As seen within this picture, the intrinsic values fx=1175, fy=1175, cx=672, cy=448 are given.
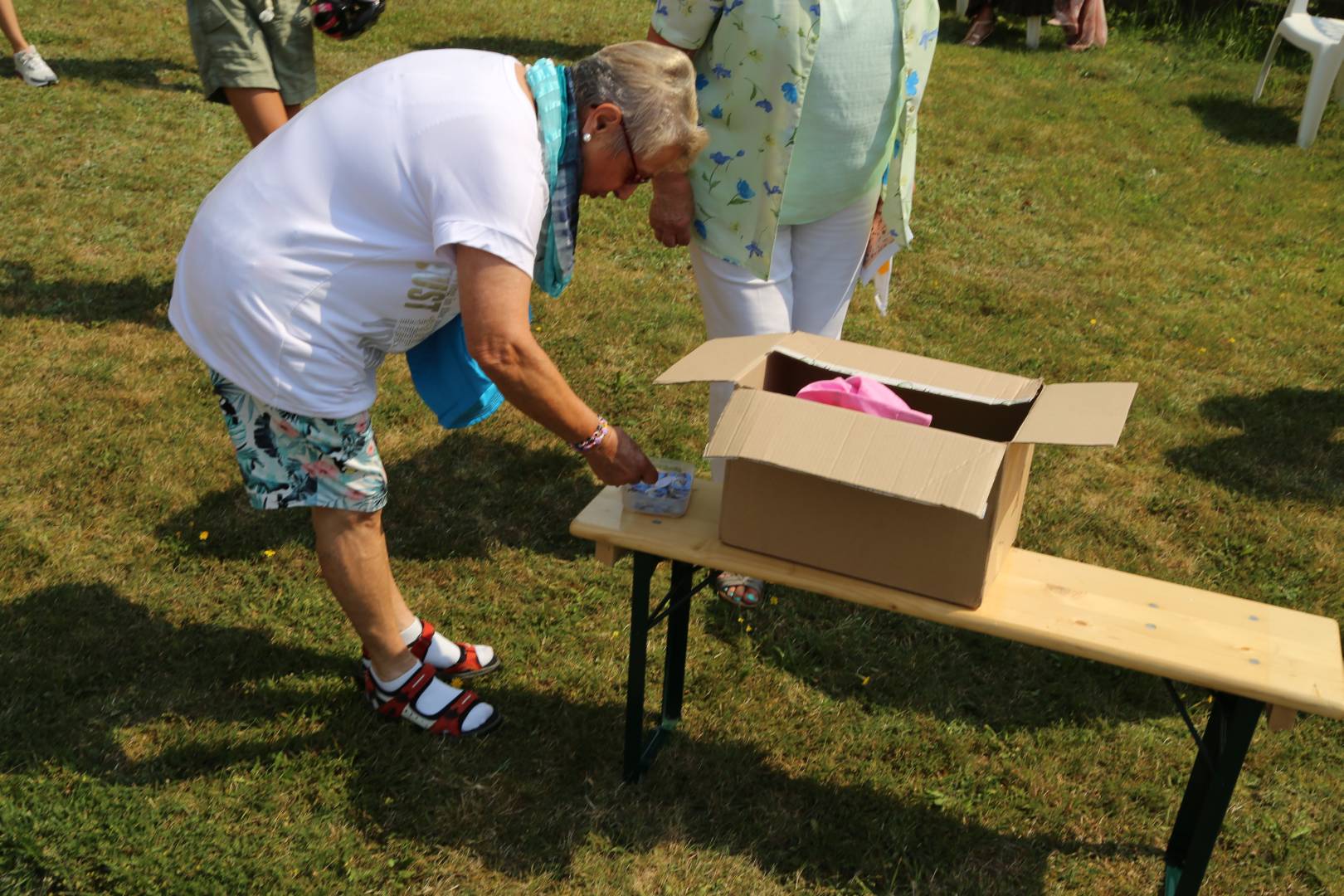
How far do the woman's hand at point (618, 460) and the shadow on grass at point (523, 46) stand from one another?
21.3 ft

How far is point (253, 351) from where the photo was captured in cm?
218

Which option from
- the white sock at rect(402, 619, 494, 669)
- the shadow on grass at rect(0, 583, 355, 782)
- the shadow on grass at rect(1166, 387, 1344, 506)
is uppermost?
the white sock at rect(402, 619, 494, 669)

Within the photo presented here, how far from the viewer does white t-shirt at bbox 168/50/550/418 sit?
1923 mm

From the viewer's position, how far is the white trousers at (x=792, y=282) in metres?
2.85

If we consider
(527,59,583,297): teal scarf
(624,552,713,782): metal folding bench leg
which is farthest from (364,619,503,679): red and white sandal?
(527,59,583,297): teal scarf

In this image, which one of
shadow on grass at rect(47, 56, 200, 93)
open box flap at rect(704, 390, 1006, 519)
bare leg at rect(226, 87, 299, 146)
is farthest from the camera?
shadow on grass at rect(47, 56, 200, 93)

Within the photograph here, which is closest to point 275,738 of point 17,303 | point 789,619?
point 789,619

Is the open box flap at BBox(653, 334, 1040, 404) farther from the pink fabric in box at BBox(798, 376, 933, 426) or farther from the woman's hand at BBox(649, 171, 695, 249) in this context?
the woman's hand at BBox(649, 171, 695, 249)

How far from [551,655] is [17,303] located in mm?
2852

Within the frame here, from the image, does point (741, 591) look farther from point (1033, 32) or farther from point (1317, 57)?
point (1033, 32)

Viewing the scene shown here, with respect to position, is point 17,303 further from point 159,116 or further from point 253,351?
point 253,351

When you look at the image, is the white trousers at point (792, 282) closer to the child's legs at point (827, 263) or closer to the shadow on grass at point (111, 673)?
the child's legs at point (827, 263)

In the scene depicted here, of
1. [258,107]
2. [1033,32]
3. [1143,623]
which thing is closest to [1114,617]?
[1143,623]

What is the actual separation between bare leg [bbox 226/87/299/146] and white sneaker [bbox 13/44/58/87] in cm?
320
